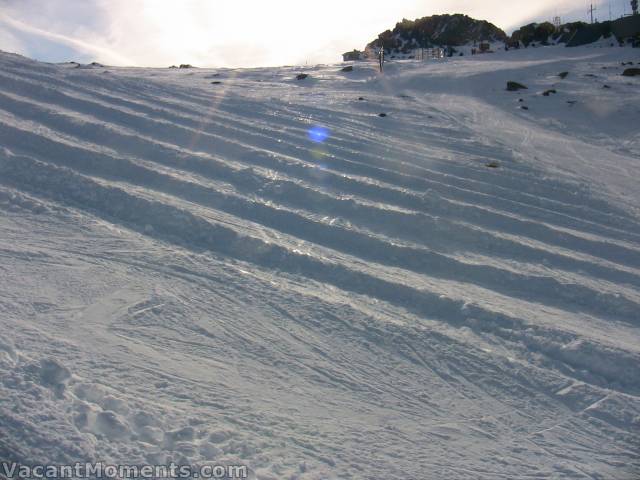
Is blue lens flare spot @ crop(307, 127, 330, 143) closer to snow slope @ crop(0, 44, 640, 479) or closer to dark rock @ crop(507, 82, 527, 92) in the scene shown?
snow slope @ crop(0, 44, 640, 479)

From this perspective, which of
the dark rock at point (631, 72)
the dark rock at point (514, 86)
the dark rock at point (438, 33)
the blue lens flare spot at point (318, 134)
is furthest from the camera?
the dark rock at point (438, 33)

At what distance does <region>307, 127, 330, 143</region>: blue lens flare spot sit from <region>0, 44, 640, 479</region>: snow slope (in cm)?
26

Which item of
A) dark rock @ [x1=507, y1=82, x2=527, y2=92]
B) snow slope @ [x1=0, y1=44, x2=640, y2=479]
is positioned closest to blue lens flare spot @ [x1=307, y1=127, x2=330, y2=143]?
snow slope @ [x1=0, y1=44, x2=640, y2=479]

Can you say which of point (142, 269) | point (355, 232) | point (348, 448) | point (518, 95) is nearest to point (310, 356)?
point (348, 448)

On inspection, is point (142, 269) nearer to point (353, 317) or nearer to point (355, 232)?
point (353, 317)

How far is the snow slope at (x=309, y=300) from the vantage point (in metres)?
3.18

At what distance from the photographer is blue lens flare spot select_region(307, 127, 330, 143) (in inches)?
413

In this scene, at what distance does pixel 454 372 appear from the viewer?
402 cm

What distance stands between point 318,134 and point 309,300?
666 cm

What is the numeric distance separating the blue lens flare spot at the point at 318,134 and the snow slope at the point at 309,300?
0.26 meters

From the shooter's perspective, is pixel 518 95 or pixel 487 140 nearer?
pixel 487 140

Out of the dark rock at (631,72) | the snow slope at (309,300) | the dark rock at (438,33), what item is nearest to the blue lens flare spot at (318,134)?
the snow slope at (309,300)

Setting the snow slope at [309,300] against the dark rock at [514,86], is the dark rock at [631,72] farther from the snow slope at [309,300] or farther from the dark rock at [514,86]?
the snow slope at [309,300]

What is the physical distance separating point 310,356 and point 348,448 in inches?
39.2
